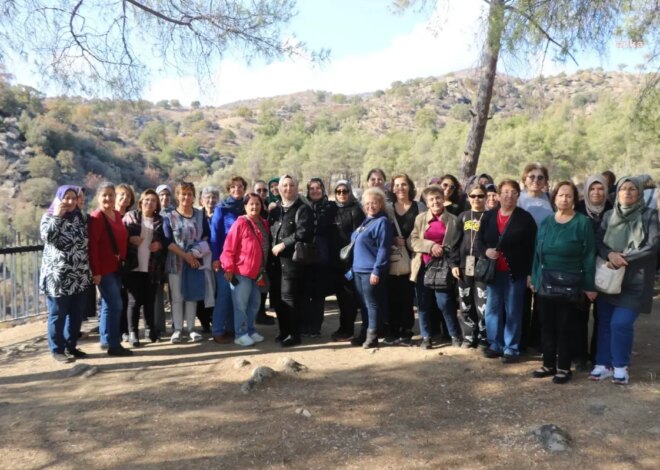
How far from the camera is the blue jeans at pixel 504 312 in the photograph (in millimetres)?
4902

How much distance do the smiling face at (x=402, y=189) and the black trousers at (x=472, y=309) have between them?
43.5 inches

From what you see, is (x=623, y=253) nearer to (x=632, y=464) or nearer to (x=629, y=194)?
(x=629, y=194)

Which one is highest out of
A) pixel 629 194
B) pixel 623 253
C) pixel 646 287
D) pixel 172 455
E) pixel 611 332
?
pixel 629 194

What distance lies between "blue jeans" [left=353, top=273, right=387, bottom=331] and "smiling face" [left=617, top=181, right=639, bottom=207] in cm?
233

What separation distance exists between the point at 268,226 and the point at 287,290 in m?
0.78

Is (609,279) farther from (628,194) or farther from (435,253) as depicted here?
(435,253)

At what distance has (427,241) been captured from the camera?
534 cm

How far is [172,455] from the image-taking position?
3.38m

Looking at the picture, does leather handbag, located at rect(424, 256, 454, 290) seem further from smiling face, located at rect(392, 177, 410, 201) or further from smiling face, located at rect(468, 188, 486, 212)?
smiling face, located at rect(392, 177, 410, 201)

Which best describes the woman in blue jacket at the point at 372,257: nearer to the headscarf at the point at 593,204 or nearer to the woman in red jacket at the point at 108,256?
the headscarf at the point at 593,204

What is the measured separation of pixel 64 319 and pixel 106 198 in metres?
1.28

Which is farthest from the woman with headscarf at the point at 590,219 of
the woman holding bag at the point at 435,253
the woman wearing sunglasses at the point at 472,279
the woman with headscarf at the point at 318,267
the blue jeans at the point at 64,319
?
the blue jeans at the point at 64,319

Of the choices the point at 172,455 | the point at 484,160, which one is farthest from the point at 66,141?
the point at 172,455

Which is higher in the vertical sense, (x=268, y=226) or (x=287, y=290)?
(x=268, y=226)
